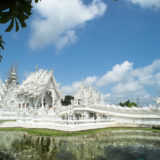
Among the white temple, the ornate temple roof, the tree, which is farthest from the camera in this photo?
the ornate temple roof

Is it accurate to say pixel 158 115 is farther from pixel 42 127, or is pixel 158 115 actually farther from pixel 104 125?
pixel 42 127

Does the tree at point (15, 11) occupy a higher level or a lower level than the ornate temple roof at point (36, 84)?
lower

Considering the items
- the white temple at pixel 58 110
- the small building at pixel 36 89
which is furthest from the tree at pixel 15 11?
the small building at pixel 36 89

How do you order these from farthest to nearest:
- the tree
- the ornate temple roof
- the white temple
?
the ornate temple roof < the white temple < the tree

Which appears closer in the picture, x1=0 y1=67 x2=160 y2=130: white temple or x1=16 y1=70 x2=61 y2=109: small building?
x1=0 y1=67 x2=160 y2=130: white temple

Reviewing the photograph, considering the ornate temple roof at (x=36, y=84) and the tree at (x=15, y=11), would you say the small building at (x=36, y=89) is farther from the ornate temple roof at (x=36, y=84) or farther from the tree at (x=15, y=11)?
the tree at (x=15, y=11)

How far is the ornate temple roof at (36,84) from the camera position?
93.0ft

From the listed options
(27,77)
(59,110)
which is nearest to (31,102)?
(27,77)

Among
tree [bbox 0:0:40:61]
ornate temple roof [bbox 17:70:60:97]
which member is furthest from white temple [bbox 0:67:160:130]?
tree [bbox 0:0:40:61]

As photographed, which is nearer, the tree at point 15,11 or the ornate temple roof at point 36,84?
the tree at point 15,11

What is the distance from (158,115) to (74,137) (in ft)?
38.5

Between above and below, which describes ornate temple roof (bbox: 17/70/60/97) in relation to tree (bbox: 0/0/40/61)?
above

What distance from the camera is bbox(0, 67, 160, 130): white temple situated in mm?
14811

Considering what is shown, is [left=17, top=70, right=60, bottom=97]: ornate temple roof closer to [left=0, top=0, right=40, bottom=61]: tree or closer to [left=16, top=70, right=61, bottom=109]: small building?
[left=16, top=70, right=61, bottom=109]: small building
